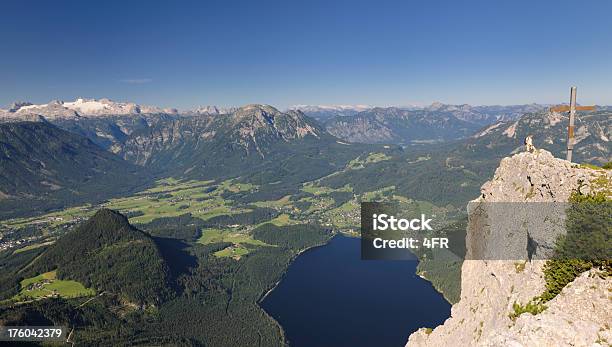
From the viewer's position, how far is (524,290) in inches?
1449

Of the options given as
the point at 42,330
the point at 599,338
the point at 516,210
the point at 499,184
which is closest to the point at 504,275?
the point at 516,210

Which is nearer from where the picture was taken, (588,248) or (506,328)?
(588,248)

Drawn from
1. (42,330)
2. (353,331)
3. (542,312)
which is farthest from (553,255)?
(42,330)

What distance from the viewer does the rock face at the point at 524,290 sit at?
29.3 meters

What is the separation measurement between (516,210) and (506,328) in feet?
42.6

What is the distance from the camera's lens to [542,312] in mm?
31250

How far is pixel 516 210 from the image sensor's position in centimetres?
4241

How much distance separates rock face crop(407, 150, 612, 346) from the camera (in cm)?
2933

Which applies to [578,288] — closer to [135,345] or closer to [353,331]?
[353,331]

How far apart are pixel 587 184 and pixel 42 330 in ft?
697

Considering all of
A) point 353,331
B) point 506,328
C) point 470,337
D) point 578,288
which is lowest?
point 353,331

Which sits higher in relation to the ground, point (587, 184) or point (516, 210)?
point (587, 184)

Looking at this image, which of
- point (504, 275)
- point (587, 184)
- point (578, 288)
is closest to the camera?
point (578, 288)

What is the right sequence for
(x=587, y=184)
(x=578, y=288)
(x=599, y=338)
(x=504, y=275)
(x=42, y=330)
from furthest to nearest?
1. (x=42, y=330)
2. (x=504, y=275)
3. (x=587, y=184)
4. (x=578, y=288)
5. (x=599, y=338)
